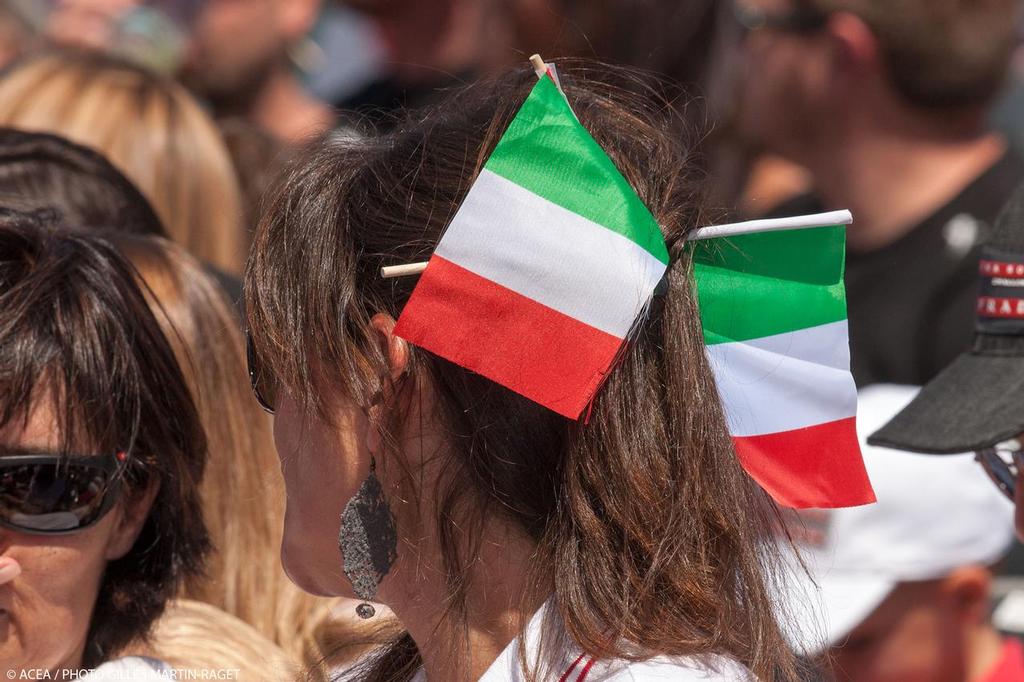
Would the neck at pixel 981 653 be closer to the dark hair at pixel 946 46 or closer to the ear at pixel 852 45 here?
the dark hair at pixel 946 46

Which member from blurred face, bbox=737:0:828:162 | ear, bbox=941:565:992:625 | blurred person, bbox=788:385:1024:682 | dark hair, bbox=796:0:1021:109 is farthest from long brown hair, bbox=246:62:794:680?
blurred face, bbox=737:0:828:162

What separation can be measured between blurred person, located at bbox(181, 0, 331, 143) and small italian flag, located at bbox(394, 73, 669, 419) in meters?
3.48

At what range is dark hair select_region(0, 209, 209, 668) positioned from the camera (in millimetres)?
1827

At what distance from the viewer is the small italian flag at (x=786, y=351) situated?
5.10 feet

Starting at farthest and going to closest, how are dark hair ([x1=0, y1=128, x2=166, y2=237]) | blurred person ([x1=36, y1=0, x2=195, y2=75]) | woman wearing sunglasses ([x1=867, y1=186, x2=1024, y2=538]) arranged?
1. blurred person ([x1=36, y1=0, x2=195, y2=75])
2. dark hair ([x1=0, y1=128, x2=166, y2=237])
3. woman wearing sunglasses ([x1=867, y1=186, x2=1024, y2=538])

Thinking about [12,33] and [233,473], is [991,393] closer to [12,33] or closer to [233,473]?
[233,473]

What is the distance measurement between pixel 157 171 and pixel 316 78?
121 inches

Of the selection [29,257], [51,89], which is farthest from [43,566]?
[51,89]

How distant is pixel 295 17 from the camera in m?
5.25

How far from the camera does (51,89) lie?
3.30 m

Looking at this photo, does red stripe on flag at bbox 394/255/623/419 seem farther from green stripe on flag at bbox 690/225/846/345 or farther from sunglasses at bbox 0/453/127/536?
sunglasses at bbox 0/453/127/536

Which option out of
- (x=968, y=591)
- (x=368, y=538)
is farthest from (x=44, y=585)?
(x=968, y=591)

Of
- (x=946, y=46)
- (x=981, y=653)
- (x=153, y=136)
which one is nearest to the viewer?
(x=981, y=653)

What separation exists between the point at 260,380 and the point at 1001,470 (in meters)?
1.21
